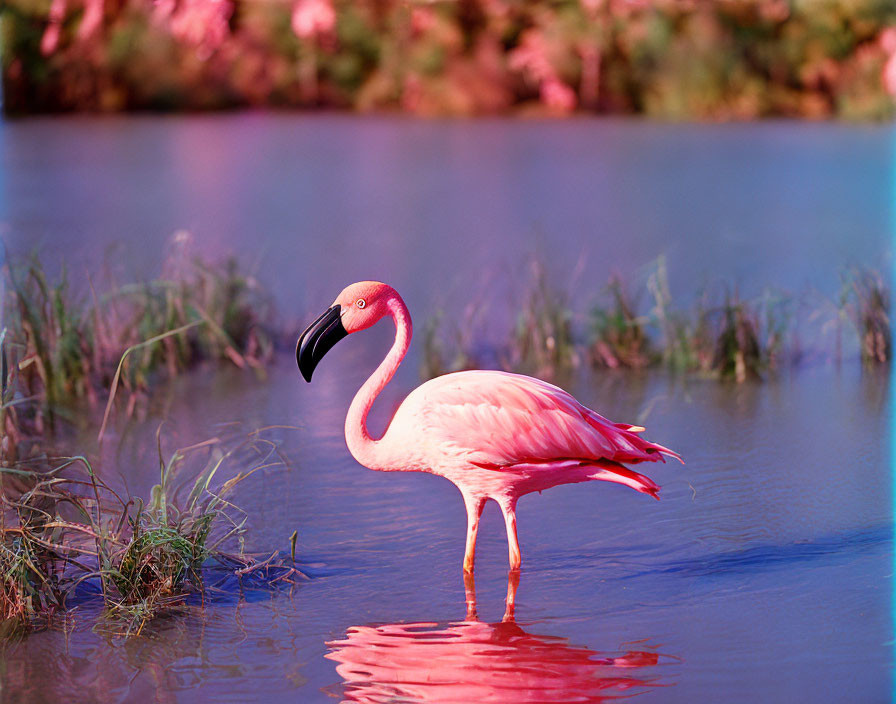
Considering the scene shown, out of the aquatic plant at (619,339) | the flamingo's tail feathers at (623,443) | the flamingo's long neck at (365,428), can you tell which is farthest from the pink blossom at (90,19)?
the flamingo's tail feathers at (623,443)

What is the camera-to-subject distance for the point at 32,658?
9.30 feet

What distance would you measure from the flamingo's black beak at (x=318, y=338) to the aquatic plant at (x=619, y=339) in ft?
7.95

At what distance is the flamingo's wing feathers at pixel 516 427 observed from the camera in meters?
3.12

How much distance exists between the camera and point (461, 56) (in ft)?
33.0

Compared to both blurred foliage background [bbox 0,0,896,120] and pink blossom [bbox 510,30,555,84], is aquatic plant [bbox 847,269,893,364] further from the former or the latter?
pink blossom [bbox 510,30,555,84]

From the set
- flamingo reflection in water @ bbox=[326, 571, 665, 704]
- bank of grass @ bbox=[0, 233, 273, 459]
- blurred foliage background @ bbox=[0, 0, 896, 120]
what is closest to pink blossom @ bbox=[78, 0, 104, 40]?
blurred foliage background @ bbox=[0, 0, 896, 120]

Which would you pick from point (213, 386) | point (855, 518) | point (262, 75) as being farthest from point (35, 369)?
point (262, 75)

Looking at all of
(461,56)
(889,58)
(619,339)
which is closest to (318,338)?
(619,339)

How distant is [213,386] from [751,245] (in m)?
4.68

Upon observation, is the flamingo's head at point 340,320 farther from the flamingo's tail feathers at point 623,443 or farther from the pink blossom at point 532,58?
the pink blossom at point 532,58

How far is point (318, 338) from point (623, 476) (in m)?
0.84

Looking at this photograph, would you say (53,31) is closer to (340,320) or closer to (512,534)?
(340,320)

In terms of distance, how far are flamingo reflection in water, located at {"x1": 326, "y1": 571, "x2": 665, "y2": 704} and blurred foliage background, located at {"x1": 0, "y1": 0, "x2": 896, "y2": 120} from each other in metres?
7.20

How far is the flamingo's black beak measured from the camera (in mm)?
3221
